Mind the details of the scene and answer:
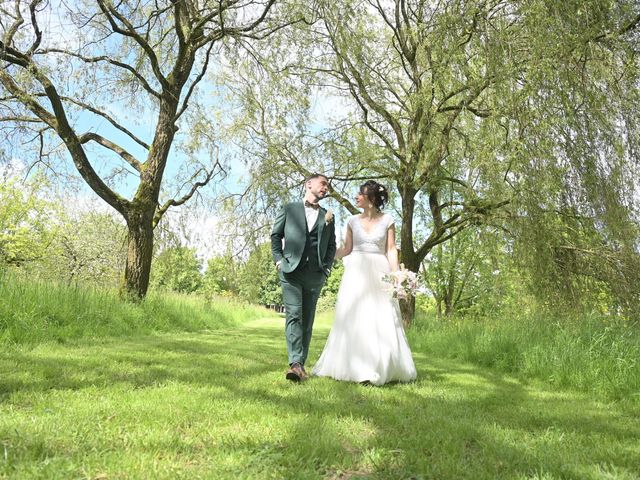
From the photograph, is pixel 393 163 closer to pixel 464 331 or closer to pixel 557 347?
pixel 464 331

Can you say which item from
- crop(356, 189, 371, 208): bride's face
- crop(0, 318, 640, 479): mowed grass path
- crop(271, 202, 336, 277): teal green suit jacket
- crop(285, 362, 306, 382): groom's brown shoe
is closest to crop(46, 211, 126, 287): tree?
crop(271, 202, 336, 277): teal green suit jacket

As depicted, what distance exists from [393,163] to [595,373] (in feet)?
31.6

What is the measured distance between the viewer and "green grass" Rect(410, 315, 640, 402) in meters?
4.85

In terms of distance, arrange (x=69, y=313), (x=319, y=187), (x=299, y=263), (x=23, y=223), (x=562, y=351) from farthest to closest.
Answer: (x=23, y=223)
(x=69, y=313)
(x=562, y=351)
(x=319, y=187)
(x=299, y=263)

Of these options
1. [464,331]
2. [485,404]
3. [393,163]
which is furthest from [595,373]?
[393,163]

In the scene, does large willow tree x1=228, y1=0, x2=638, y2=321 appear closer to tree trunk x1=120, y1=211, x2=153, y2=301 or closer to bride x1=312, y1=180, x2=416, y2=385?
bride x1=312, y1=180, x2=416, y2=385

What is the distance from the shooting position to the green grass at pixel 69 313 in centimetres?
673

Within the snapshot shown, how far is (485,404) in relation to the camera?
13.5ft

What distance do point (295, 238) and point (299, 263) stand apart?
0.88 ft

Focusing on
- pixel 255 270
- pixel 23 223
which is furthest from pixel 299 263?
pixel 23 223

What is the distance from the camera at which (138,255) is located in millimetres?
11625

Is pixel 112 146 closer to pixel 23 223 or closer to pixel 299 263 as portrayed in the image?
pixel 299 263

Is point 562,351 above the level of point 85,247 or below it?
below

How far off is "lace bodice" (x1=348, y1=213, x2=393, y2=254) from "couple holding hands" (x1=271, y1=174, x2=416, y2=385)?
0.01 m
